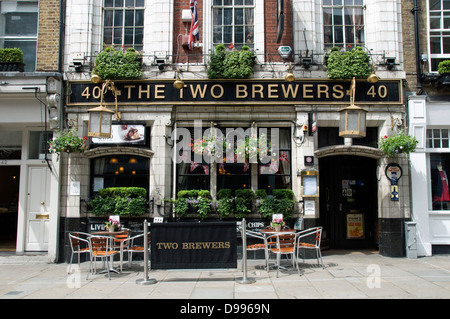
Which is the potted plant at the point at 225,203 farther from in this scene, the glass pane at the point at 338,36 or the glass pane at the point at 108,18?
the glass pane at the point at 108,18

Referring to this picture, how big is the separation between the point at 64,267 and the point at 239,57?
7.03 meters

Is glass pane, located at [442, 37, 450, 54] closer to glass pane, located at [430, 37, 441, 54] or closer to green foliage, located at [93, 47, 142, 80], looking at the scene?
glass pane, located at [430, 37, 441, 54]

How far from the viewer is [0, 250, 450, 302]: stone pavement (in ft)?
20.8

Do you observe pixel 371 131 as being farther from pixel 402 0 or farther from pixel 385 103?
pixel 402 0

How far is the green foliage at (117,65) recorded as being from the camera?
9.97 meters

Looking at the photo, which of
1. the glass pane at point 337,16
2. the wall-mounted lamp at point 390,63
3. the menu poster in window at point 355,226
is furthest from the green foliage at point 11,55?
the menu poster in window at point 355,226

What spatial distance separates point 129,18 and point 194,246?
7.15 meters

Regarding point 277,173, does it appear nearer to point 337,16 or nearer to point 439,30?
point 337,16

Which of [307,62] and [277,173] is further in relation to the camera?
[277,173]

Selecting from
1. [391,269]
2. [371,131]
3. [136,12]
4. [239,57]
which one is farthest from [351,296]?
[136,12]

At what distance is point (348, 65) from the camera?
32.4 ft

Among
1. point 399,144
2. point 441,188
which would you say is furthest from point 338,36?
point 441,188

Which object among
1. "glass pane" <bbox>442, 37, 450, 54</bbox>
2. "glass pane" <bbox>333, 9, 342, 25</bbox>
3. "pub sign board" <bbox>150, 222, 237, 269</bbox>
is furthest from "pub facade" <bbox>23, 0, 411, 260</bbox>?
"pub sign board" <bbox>150, 222, 237, 269</bbox>

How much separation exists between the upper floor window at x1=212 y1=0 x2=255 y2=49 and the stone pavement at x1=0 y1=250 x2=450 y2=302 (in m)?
6.17
